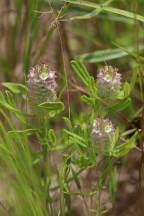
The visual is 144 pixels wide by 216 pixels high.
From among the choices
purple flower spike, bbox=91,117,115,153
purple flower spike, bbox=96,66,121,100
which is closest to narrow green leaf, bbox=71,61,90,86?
purple flower spike, bbox=96,66,121,100

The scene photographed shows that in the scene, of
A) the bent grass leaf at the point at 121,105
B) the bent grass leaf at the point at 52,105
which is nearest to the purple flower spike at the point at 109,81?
the bent grass leaf at the point at 121,105

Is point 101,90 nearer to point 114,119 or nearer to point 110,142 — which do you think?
point 110,142

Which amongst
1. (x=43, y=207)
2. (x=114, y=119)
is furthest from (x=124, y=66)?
(x=43, y=207)

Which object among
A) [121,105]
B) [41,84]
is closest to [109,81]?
[121,105]

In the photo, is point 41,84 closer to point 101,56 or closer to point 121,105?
point 121,105

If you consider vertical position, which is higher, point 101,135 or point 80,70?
point 80,70

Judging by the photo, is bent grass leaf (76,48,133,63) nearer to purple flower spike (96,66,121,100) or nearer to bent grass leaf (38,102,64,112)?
purple flower spike (96,66,121,100)

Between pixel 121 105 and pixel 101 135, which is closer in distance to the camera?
pixel 101 135
